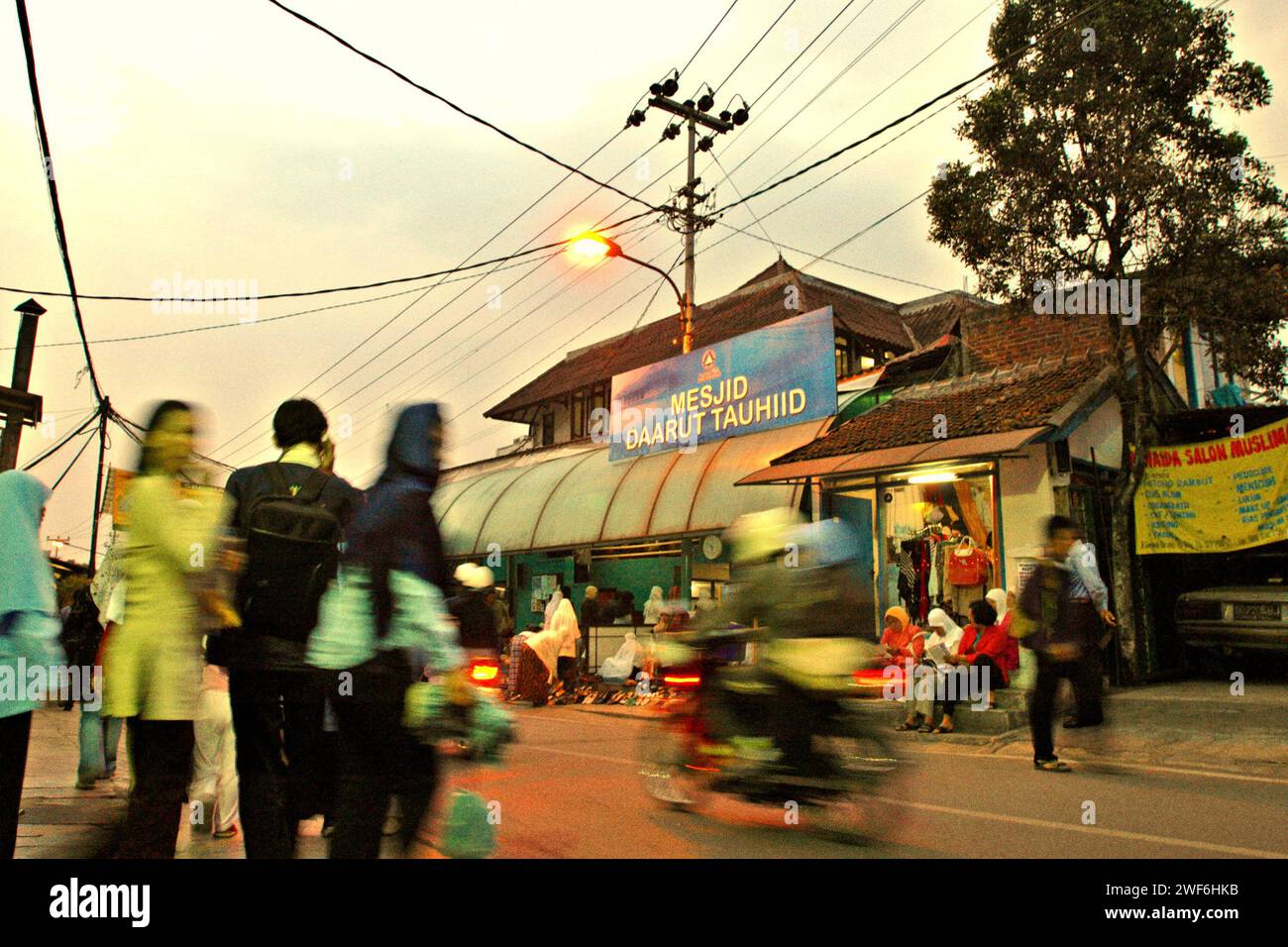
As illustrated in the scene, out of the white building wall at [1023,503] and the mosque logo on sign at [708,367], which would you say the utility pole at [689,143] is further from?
the white building wall at [1023,503]

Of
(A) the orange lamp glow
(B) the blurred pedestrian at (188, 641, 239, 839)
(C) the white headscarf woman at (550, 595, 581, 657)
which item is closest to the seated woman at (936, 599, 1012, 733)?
(C) the white headscarf woman at (550, 595, 581, 657)

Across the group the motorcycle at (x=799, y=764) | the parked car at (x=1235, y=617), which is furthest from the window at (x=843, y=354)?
the motorcycle at (x=799, y=764)

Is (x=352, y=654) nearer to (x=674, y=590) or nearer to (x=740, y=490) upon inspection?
(x=740, y=490)

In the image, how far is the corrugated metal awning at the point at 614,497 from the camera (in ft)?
51.7

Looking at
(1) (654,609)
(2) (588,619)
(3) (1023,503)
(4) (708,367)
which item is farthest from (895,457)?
(2) (588,619)

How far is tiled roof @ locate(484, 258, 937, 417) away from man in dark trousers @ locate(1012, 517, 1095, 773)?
54.8ft

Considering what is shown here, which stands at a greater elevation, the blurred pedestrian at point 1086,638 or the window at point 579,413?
the window at point 579,413

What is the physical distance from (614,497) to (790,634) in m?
13.6

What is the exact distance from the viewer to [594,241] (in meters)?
17.9

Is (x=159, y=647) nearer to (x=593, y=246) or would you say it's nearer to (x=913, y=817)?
(x=913, y=817)

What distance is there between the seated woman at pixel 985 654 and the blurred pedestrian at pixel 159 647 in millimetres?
8018

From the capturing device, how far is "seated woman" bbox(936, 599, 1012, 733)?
955cm

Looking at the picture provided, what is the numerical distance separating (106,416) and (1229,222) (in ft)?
71.5
